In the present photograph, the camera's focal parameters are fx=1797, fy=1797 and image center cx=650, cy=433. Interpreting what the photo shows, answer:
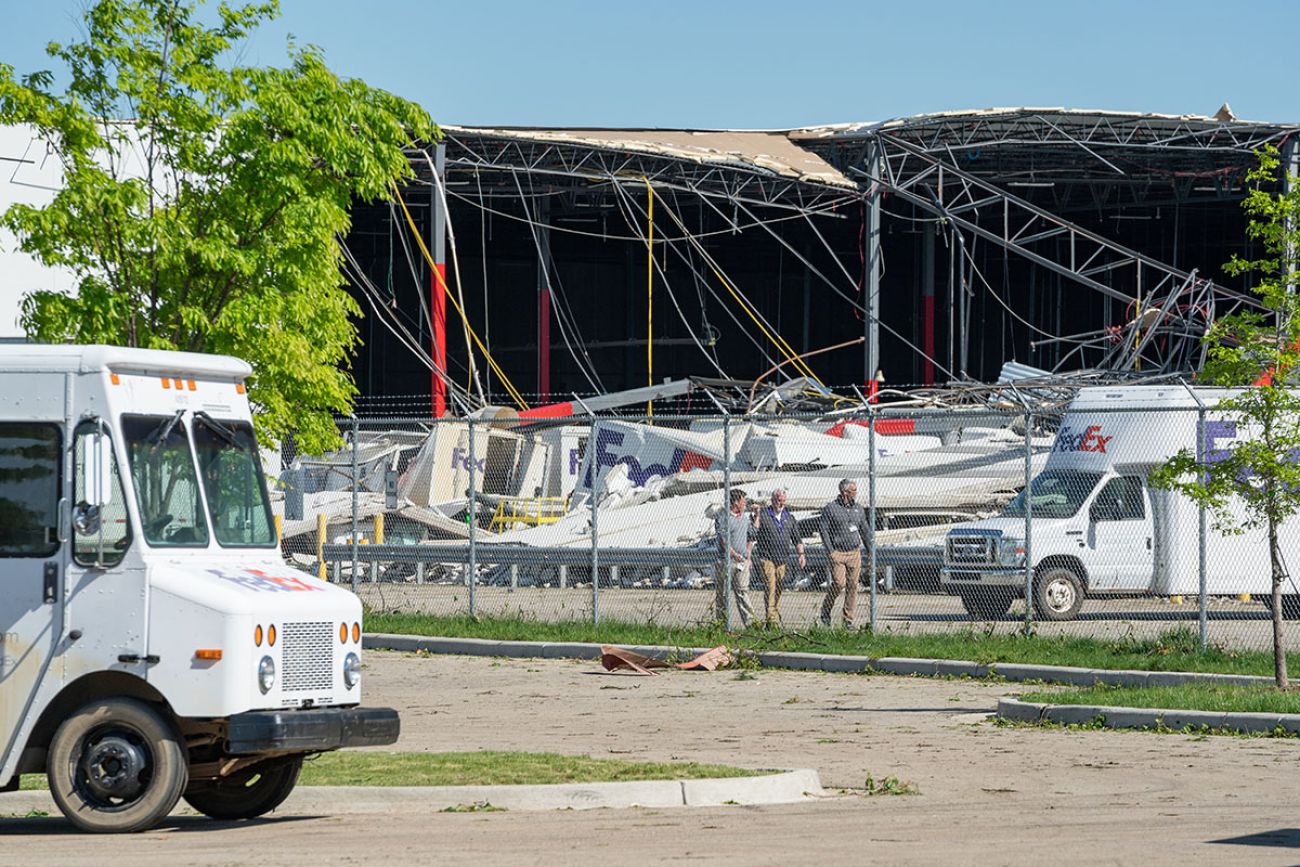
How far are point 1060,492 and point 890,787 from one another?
14.7 m

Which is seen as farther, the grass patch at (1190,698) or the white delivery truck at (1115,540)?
the white delivery truck at (1115,540)

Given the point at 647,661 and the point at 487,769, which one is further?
the point at 647,661

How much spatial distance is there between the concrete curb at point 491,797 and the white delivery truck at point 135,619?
386mm

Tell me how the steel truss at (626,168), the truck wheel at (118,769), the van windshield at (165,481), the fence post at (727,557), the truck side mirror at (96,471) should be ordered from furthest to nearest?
the steel truss at (626,168) < the fence post at (727,557) < the van windshield at (165,481) < the truck wheel at (118,769) < the truck side mirror at (96,471)

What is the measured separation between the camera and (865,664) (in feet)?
65.8

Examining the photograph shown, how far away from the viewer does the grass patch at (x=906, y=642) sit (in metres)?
18.8

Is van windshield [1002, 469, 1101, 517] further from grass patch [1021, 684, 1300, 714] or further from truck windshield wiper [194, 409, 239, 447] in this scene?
truck windshield wiper [194, 409, 239, 447]

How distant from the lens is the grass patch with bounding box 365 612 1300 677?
18.8 metres

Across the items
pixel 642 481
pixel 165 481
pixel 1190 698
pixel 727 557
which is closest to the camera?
pixel 165 481

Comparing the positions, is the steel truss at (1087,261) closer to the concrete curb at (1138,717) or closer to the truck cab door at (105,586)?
the concrete curb at (1138,717)

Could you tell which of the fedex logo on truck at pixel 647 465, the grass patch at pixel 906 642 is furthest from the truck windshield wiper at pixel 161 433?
the fedex logo on truck at pixel 647 465

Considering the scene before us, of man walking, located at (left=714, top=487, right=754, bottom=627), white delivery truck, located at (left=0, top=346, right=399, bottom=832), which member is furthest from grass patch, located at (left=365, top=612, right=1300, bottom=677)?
white delivery truck, located at (left=0, top=346, right=399, bottom=832)

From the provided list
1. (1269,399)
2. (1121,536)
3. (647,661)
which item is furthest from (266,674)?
(1121,536)

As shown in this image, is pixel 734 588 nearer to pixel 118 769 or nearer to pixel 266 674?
pixel 266 674
